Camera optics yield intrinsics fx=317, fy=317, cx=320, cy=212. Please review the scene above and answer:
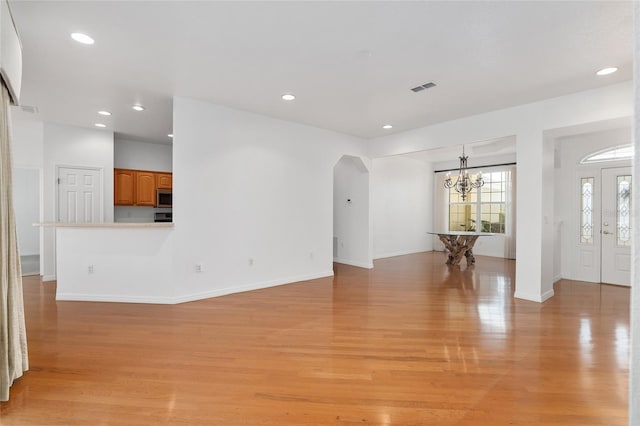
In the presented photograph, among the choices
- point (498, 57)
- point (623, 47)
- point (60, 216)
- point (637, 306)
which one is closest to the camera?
point (637, 306)

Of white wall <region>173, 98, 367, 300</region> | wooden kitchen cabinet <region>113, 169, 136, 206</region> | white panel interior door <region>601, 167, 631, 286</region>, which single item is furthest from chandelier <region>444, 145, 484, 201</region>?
wooden kitchen cabinet <region>113, 169, 136, 206</region>

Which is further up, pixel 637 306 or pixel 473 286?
pixel 637 306

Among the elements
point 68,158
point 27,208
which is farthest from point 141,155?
point 27,208

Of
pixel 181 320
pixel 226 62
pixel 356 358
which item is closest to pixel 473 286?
pixel 356 358

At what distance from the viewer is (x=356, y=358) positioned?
9.20 feet

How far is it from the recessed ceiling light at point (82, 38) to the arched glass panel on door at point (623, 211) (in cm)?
764

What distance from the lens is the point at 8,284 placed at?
91.0 inches

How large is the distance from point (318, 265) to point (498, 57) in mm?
4268

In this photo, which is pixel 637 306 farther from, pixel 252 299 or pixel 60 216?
pixel 60 216

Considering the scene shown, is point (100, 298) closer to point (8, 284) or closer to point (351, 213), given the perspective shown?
point (8, 284)

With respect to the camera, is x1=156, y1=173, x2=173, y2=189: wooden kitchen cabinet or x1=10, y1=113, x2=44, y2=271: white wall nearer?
x1=10, y1=113, x2=44, y2=271: white wall

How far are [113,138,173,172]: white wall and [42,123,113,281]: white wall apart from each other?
2.04 ft

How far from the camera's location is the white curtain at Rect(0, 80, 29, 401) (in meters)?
2.18

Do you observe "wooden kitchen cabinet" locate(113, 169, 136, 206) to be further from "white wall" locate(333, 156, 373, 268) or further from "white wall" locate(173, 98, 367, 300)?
"white wall" locate(333, 156, 373, 268)
